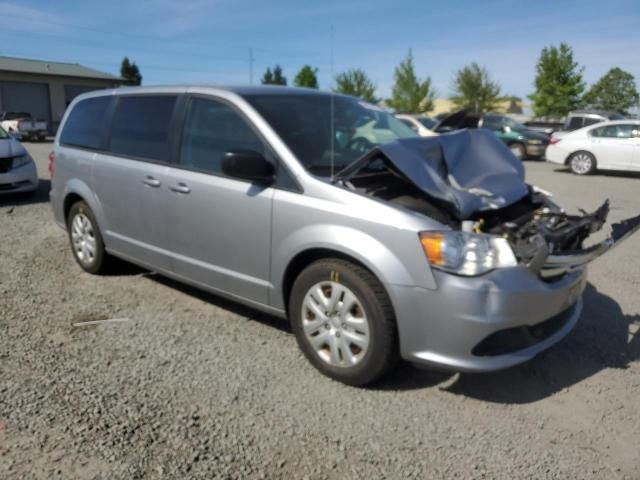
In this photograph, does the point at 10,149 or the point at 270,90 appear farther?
the point at 10,149

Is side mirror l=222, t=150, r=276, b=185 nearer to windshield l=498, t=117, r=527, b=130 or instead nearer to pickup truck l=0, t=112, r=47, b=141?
windshield l=498, t=117, r=527, b=130

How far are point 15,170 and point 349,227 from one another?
816cm

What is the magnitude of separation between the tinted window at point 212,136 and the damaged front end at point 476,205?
0.81 meters

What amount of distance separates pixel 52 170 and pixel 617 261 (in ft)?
19.7

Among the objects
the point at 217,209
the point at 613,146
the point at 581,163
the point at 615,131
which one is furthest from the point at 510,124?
the point at 217,209

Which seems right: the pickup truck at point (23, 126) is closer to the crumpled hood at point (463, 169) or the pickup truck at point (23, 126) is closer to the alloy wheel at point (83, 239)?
the alloy wheel at point (83, 239)

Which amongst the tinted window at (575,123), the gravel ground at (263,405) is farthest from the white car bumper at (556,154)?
the gravel ground at (263,405)

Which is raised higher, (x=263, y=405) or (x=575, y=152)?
(x=575, y=152)

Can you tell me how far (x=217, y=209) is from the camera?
388 cm

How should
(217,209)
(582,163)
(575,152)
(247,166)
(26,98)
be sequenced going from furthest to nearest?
(26,98) < (575,152) < (582,163) < (217,209) < (247,166)

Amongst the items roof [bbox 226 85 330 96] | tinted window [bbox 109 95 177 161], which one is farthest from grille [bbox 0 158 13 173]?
roof [bbox 226 85 330 96]

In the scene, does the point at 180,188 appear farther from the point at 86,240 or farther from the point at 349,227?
the point at 86,240

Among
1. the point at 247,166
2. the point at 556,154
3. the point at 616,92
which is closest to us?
the point at 247,166

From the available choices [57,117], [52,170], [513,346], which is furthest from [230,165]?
[57,117]
